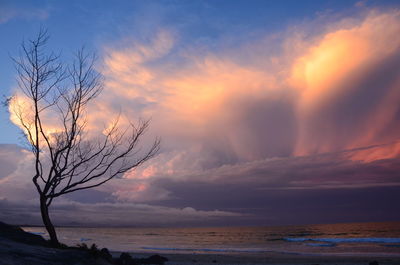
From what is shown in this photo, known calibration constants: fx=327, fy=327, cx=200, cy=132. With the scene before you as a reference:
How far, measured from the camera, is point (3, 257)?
7277 millimetres

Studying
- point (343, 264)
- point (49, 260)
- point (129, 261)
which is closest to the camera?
point (49, 260)

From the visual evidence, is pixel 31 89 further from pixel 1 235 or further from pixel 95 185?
pixel 1 235

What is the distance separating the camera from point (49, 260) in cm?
820

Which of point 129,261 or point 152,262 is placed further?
point 152,262

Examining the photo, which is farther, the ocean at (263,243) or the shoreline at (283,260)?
the ocean at (263,243)

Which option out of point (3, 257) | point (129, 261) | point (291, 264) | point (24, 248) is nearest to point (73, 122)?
point (24, 248)

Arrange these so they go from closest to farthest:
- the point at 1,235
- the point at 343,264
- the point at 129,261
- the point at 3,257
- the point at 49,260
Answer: the point at 3,257 → the point at 49,260 → the point at 1,235 → the point at 129,261 → the point at 343,264

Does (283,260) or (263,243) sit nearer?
(283,260)

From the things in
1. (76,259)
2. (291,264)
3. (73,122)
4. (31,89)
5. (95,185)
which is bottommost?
(291,264)

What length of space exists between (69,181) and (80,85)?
388 centimetres

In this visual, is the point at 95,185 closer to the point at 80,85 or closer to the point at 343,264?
the point at 80,85

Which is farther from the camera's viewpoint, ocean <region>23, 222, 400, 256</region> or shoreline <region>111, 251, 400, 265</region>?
ocean <region>23, 222, 400, 256</region>

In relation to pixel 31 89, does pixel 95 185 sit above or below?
below

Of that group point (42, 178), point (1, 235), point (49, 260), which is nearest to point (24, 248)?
point (49, 260)
